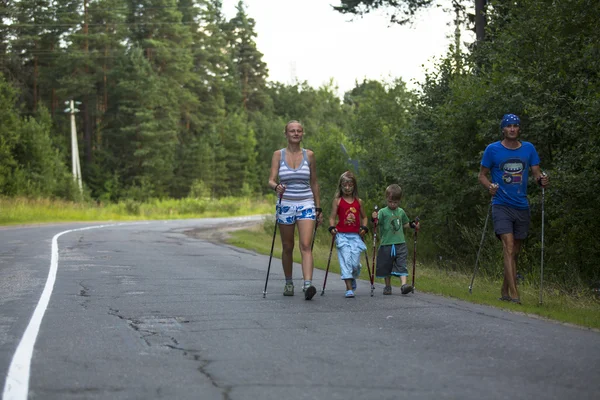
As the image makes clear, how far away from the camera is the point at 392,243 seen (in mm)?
11648

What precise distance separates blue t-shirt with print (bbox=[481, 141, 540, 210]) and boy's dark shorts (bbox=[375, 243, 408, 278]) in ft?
5.05

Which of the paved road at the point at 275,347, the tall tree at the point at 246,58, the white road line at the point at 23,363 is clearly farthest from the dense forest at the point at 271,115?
the white road line at the point at 23,363

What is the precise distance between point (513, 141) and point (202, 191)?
64.8 m

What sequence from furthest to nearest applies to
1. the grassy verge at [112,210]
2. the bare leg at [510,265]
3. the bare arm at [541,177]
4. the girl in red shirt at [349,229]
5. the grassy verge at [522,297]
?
the grassy verge at [112,210] < the girl in red shirt at [349,229] < the bare leg at [510,265] < the bare arm at [541,177] < the grassy verge at [522,297]

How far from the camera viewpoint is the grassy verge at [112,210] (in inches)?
1758

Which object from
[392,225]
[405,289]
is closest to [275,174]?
[392,225]

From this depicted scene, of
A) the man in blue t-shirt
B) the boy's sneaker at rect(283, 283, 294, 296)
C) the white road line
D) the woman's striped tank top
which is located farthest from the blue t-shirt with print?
the white road line

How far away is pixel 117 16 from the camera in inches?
2837

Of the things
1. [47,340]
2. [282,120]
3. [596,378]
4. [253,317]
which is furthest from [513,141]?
[282,120]

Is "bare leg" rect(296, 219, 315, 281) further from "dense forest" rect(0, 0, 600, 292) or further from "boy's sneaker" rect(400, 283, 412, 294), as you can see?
"dense forest" rect(0, 0, 600, 292)

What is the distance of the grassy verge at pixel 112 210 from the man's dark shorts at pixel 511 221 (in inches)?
1324

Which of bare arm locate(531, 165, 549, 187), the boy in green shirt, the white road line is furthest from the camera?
the boy in green shirt

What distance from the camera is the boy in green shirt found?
38.0 feet

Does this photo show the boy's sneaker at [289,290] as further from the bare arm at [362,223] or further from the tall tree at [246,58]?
the tall tree at [246,58]
